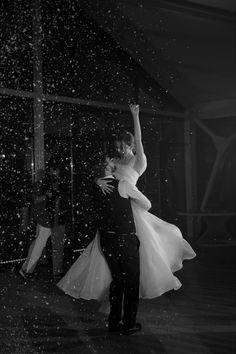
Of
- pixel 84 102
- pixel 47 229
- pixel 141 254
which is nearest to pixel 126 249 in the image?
pixel 141 254

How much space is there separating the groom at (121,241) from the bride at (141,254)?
Result: 10cm

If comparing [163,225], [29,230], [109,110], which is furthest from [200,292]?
[109,110]

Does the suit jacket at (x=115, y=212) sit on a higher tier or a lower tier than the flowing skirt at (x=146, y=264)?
higher

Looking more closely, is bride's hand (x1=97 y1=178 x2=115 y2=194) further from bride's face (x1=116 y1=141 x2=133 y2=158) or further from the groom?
bride's face (x1=116 y1=141 x2=133 y2=158)

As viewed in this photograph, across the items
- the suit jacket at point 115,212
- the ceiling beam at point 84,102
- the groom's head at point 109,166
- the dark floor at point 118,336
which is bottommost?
the dark floor at point 118,336

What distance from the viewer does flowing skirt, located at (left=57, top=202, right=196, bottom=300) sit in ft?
13.1

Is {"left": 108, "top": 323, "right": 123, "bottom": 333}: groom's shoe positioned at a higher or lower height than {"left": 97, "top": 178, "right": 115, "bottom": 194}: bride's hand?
lower

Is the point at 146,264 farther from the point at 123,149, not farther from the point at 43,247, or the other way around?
the point at 43,247

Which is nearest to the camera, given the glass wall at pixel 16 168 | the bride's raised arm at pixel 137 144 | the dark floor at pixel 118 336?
the dark floor at pixel 118 336

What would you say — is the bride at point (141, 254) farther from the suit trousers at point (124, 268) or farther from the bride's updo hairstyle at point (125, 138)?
the suit trousers at point (124, 268)

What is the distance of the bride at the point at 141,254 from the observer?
378 centimetres

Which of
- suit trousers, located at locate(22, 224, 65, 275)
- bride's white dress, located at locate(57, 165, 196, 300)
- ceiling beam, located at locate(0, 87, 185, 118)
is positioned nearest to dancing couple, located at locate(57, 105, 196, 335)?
bride's white dress, located at locate(57, 165, 196, 300)

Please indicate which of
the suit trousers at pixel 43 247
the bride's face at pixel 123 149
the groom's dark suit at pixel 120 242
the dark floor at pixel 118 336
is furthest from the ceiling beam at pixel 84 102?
the groom's dark suit at pixel 120 242

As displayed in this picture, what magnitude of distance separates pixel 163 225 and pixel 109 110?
17.7 feet
